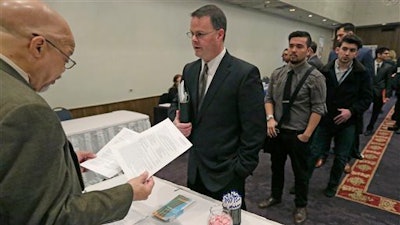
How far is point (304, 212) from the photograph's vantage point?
2164 mm

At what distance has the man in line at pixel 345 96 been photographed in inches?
89.4

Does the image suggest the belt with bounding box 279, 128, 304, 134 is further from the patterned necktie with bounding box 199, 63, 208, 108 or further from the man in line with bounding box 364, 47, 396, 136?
the man in line with bounding box 364, 47, 396, 136

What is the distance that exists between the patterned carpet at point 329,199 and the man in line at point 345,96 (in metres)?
0.19

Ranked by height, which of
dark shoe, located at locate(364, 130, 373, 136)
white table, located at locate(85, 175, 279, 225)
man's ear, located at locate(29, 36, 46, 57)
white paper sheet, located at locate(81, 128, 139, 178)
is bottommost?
dark shoe, located at locate(364, 130, 373, 136)

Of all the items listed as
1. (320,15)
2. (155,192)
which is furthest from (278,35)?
(155,192)

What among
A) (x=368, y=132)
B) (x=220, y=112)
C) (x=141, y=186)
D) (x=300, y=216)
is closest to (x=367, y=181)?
(x=300, y=216)

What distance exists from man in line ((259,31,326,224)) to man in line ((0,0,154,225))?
1.66m

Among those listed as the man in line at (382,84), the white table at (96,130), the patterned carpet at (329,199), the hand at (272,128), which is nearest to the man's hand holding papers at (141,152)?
the white table at (96,130)

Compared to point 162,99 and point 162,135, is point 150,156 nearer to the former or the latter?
point 162,135

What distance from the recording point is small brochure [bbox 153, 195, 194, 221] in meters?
1.01

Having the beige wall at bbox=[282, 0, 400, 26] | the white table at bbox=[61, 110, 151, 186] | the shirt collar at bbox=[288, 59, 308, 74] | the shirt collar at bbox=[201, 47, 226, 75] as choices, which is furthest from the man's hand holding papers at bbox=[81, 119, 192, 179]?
the beige wall at bbox=[282, 0, 400, 26]

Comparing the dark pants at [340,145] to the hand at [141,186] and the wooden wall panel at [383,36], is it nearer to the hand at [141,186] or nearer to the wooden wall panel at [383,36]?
the hand at [141,186]

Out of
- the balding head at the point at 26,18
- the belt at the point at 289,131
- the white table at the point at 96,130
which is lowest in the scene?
the white table at the point at 96,130

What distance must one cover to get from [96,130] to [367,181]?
110 inches
